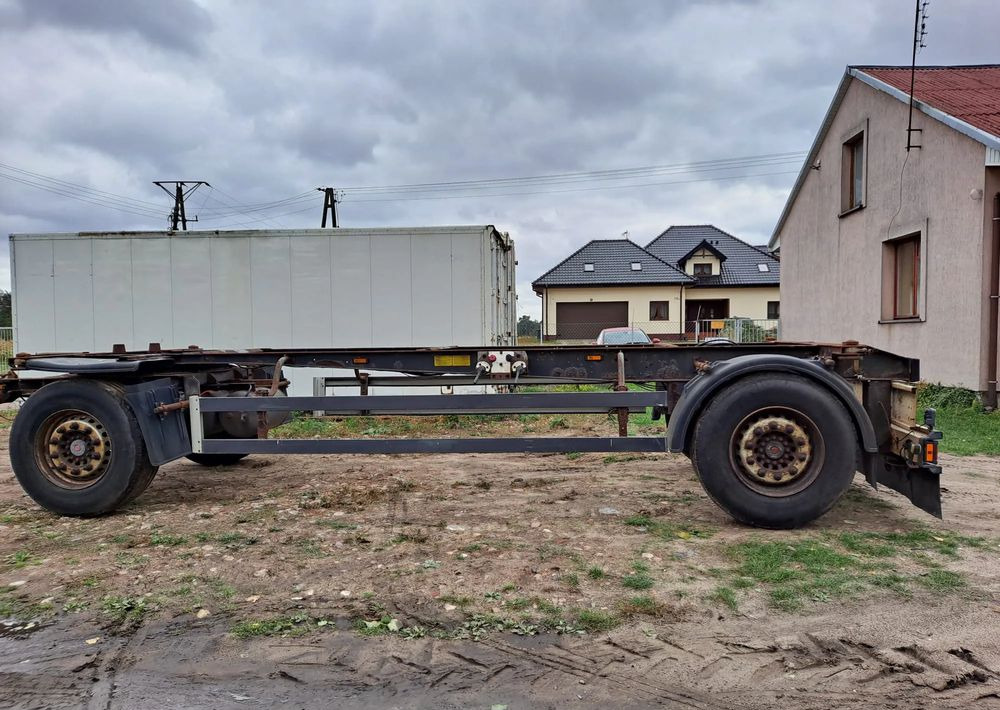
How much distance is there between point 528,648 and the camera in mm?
2986

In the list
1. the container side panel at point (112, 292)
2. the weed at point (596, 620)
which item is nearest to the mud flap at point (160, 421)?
the weed at point (596, 620)

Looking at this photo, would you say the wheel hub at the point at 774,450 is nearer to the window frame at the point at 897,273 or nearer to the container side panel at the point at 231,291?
the container side panel at the point at 231,291

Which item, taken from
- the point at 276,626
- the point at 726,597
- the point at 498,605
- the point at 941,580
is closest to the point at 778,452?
the point at 941,580

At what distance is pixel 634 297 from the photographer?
38.0m

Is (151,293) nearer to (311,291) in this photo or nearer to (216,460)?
(311,291)

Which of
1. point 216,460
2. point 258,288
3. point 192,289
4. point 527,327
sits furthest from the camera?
point 527,327

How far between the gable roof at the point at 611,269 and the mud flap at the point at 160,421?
33.1 m

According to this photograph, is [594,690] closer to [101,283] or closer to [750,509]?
[750,509]

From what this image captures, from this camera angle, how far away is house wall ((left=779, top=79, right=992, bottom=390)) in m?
10.8

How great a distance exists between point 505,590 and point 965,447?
742 cm

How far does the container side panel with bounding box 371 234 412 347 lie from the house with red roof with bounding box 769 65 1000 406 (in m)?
8.99

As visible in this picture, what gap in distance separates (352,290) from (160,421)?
6.00m

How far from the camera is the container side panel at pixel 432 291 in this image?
426 inches

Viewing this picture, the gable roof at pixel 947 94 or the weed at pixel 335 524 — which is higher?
the gable roof at pixel 947 94
